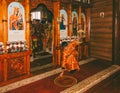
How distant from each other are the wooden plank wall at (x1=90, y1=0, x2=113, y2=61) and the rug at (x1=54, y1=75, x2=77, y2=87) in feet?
12.7

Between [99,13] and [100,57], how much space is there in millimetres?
2714

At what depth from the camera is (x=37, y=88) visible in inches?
195

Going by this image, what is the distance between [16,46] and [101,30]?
5450mm

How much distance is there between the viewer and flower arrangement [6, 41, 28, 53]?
17.8 feet

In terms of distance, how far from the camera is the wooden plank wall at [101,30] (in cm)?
855

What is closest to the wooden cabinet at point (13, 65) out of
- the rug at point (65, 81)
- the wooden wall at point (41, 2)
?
the rug at point (65, 81)

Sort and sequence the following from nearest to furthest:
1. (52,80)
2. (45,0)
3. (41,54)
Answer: (52,80), (45,0), (41,54)

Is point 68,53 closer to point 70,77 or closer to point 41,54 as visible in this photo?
point 70,77

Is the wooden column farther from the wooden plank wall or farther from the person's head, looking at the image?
the wooden plank wall

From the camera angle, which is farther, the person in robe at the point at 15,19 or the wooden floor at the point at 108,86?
the person in robe at the point at 15,19

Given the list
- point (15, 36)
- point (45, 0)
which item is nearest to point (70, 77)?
point (15, 36)

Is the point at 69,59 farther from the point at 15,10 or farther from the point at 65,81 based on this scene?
the point at 15,10

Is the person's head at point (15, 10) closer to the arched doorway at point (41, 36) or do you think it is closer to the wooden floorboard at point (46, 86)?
the wooden floorboard at point (46, 86)

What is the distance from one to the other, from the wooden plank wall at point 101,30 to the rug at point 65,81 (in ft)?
12.7
